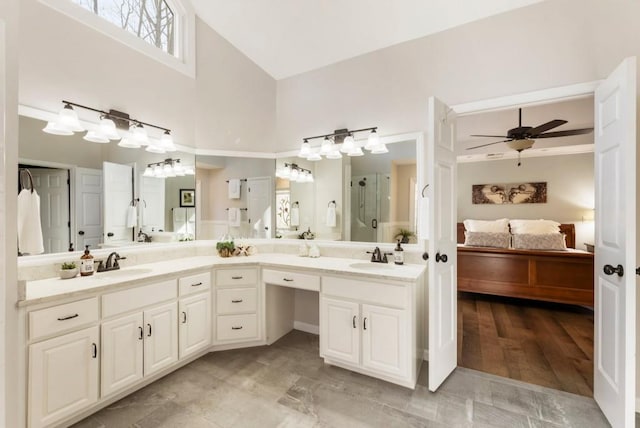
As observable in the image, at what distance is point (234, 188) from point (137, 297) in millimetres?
1554

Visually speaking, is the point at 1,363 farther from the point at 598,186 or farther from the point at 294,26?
the point at 598,186

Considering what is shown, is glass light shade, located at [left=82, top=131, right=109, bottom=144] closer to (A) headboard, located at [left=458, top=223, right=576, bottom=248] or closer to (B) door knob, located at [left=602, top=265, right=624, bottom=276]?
(B) door knob, located at [left=602, top=265, right=624, bottom=276]

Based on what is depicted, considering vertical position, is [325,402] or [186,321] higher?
[186,321]

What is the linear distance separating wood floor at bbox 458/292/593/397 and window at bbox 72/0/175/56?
4107 mm

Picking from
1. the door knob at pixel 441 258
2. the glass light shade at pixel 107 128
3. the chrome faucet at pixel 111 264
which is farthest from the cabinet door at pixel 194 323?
the door knob at pixel 441 258

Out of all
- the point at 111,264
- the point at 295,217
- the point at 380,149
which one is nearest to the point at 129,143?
the point at 111,264

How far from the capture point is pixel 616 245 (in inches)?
67.7

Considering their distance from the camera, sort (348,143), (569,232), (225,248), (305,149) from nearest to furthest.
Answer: (348,143), (225,248), (305,149), (569,232)

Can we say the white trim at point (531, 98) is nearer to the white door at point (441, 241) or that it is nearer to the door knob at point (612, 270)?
the white door at point (441, 241)

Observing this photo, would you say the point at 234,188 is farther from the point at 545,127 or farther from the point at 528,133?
the point at 528,133

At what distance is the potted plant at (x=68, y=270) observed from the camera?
6.59 feet

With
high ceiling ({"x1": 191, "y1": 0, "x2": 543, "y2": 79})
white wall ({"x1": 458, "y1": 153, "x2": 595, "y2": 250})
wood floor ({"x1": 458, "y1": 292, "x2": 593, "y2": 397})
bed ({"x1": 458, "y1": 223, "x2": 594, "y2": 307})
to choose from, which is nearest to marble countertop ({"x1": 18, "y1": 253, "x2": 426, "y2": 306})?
wood floor ({"x1": 458, "y1": 292, "x2": 593, "y2": 397})

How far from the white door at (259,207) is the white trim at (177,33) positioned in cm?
128

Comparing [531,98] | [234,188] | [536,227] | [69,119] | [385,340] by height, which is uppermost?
[531,98]
